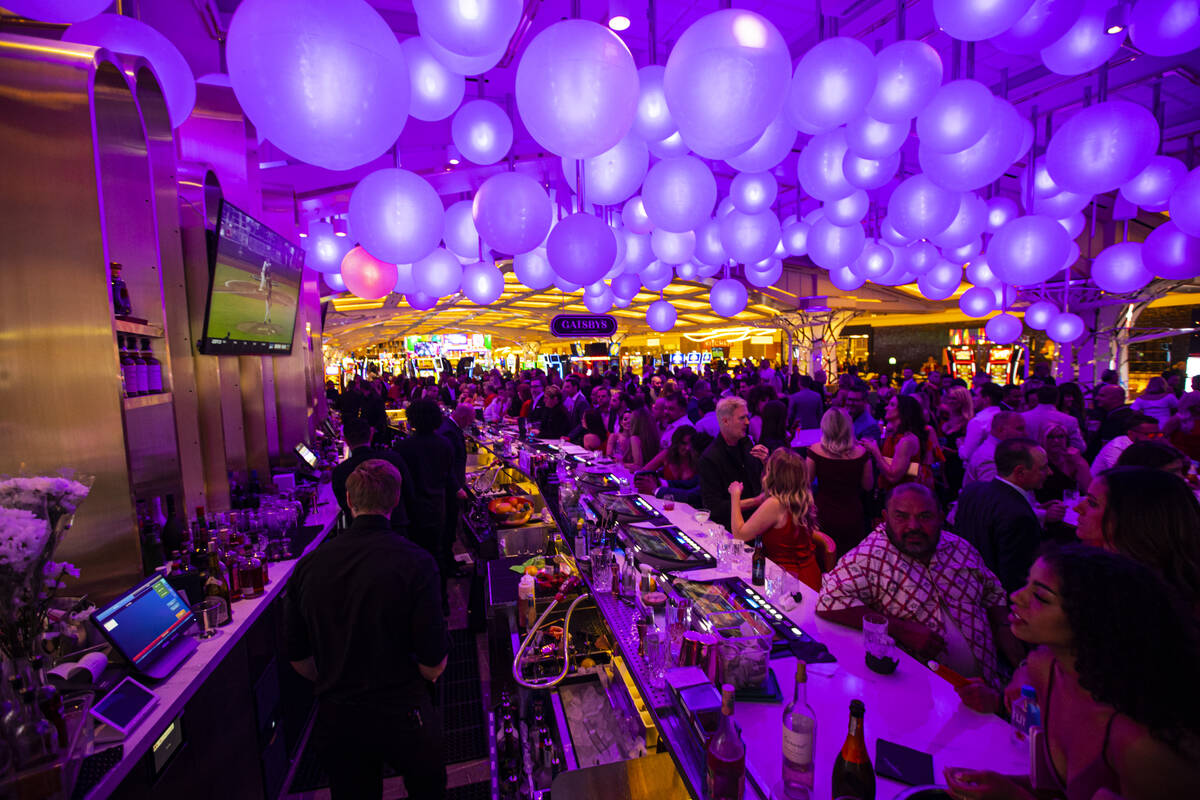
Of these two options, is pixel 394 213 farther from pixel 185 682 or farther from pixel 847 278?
pixel 847 278

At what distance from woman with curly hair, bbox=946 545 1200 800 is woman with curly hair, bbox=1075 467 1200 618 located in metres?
0.76

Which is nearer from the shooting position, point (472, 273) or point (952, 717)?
point (952, 717)

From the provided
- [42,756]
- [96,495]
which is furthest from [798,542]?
[96,495]

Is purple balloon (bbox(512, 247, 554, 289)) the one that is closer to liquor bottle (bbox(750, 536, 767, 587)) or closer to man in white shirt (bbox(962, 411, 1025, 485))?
liquor bottle (bbox(750, 536, 767, 587))

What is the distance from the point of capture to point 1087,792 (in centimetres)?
131

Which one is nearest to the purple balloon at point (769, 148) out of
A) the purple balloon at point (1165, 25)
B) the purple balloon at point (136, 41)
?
the purple balloon at point (1165, 25)

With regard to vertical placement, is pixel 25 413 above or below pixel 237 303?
below

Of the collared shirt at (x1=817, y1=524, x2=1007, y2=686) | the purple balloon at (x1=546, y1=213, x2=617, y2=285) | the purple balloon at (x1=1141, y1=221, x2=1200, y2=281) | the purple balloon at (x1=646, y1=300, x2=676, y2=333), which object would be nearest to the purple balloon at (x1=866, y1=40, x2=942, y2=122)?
the purple balloon at (x1=546, y1=213, x2=617, y2=285)

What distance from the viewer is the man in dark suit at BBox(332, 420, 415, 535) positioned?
3.75 metres

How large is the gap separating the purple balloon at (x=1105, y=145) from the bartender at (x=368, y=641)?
3.84m

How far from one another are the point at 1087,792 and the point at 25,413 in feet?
11.8

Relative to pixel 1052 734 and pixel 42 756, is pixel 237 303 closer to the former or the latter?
pixel 42 756

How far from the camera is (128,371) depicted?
2564 mm

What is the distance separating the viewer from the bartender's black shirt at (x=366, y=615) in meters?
2.09
